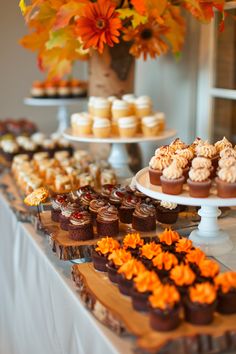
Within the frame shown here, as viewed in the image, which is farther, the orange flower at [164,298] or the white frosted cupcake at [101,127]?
the white frosted cupcake at [101,127]

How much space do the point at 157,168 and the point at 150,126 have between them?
60 centimetres

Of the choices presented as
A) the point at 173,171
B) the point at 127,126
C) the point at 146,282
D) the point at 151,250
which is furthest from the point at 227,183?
the point at 127,126

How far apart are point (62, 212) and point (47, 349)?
343 millimetres

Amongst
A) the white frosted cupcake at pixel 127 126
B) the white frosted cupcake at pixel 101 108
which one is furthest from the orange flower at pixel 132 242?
the white frosted cupcake at pixel 101 108

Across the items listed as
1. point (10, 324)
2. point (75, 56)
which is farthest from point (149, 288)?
point (75, 56)

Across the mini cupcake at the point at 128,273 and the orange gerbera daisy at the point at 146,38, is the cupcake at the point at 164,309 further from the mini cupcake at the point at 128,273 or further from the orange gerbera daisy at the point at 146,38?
the orange gerbera daisy at the point at 146,38

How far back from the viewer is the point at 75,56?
204 cm

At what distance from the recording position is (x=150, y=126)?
1.89 meters

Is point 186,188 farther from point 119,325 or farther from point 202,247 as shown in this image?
point 119,325

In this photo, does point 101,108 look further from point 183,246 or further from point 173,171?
point 183,246

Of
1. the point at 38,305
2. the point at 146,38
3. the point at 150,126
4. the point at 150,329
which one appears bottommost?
the point at 38,305

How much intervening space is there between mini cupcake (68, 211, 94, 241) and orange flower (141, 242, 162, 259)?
0.76ft

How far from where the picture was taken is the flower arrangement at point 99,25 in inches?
66.4

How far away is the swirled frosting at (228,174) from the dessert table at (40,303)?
19cm
